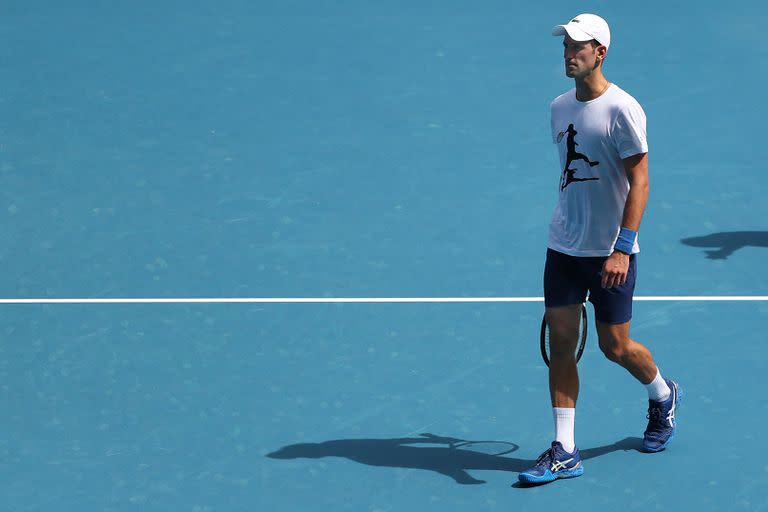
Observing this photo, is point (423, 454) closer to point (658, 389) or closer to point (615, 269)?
point (658, 389)

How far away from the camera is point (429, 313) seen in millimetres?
7496

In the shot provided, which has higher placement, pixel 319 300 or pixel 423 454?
pixel 319 300

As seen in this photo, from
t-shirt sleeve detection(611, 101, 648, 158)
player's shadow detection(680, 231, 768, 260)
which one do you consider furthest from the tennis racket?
player's shadow detection(680, 231, 768, 260)

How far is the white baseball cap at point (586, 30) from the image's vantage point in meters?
5.44

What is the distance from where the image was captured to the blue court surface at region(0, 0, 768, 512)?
602cm

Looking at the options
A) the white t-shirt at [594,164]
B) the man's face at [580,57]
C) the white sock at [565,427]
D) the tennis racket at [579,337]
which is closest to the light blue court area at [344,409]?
the white sock at [565,427]

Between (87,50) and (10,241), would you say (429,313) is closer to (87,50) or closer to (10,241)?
(10,241)

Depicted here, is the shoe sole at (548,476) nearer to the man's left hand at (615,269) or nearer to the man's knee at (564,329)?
the man's knee at (564,329)

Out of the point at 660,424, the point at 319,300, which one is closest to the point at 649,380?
the point at 660,424

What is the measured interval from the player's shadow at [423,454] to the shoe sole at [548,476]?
0.58 ft

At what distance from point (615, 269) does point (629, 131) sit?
589 mm

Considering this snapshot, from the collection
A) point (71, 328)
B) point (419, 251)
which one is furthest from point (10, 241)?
point (419, 251)

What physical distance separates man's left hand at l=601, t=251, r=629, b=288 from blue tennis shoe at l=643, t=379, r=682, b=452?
2.80 feet

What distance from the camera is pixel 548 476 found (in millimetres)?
5789
